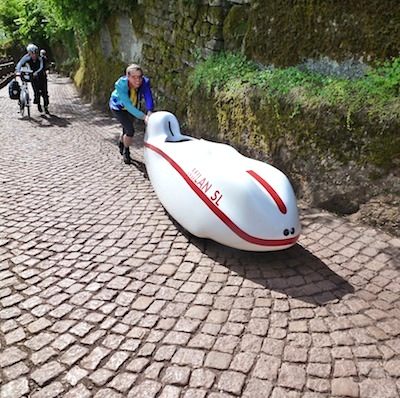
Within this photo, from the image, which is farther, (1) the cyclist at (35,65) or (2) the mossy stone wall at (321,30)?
(1) the cyclist at (35,65)

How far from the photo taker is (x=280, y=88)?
4566 millimetres

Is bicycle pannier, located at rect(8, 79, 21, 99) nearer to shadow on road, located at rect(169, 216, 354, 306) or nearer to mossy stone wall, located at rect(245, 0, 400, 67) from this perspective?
mossy stone wall, located at rect(245, 0, 400, 67)

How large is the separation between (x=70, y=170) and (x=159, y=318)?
12.5 feet

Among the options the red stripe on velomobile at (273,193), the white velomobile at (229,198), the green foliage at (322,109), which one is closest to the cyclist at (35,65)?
the green foliage at (322,109)

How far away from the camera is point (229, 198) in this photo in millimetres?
3096

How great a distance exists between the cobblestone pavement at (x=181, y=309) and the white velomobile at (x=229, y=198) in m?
0.28

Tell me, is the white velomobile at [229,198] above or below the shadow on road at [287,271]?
above

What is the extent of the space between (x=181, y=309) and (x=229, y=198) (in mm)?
963

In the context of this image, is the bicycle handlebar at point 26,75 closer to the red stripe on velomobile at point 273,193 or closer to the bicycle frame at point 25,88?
the bicycle frame at point 25,88

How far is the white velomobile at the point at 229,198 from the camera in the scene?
3.02 m

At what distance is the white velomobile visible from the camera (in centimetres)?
302

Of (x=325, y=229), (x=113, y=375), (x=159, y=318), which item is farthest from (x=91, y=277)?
(x=325, y=229)

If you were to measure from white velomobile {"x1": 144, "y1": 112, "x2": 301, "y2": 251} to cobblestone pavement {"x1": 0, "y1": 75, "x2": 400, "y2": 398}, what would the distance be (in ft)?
0.91

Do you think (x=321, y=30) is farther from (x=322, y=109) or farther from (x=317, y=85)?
(x=322, y=109)
